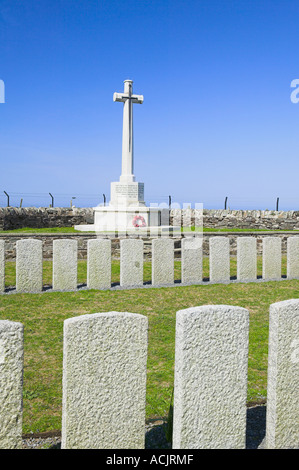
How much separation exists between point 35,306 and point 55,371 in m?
2.96

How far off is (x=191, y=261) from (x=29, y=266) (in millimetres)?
3597

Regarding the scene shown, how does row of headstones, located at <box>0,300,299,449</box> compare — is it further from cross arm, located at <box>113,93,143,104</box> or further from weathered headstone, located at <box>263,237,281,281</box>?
cross arm, located at <box>113,93,143,104</box>

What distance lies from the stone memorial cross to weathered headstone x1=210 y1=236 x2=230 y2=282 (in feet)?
27.9

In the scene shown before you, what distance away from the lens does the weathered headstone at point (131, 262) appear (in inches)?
341

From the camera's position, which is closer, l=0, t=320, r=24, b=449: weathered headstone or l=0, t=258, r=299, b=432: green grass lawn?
l=0, t=320, r=24, b=449: weathered headstone

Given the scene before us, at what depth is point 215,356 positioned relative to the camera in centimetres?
263

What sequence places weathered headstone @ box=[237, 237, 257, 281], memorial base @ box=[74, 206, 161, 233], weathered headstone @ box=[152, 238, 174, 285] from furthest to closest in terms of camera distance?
1. memorial base @ box=[74, 206, 161, 233]
2. weathered headstone @ box=[237, 237, 257, 281]
3. weathered headstone @ box=[152, 238, 174, 285]

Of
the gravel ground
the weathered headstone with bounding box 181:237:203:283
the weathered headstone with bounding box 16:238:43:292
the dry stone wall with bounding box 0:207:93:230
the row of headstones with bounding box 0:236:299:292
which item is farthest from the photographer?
the dry stone wall with bounding box 0:207:93:230

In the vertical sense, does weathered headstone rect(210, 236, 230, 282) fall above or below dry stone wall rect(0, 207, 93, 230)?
below

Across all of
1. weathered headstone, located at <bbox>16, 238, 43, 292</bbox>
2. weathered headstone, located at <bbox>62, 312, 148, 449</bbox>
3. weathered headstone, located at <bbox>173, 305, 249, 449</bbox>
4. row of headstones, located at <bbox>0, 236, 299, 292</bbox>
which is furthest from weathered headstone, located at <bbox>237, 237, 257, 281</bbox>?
weathered headstone, located at <bbox>62, 312, 148, 449</bbox>

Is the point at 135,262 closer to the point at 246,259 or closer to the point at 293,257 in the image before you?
the point at 246,259

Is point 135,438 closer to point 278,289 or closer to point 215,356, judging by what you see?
point 215,356

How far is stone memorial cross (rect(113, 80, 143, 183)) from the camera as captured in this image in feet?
55.9

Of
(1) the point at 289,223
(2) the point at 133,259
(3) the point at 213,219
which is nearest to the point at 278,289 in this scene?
(2) the point at 133,259
